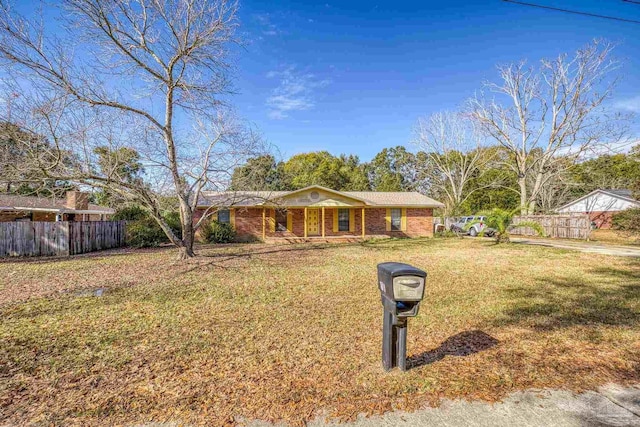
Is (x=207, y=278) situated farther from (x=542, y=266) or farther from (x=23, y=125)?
(x=542, y=266)

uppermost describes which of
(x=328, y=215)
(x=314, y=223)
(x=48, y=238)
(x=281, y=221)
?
(x=328, y=215)

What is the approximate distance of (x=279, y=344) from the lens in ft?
13.3

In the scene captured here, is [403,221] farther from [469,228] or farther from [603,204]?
[603,204]

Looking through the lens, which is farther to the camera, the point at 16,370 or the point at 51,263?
the point at 51,263

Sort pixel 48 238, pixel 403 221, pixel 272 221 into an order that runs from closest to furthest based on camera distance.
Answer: pixel 48 238 → pixel 272 221 → pixel 403 221

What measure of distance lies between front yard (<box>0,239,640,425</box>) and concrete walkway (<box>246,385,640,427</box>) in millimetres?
128

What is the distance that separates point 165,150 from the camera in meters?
10.5

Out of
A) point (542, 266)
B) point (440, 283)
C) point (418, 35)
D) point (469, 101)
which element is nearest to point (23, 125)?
point (440, 283)

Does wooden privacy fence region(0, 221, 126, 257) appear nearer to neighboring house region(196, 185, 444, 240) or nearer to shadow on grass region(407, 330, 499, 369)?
neighboring house region(196, 185, 444, 240)

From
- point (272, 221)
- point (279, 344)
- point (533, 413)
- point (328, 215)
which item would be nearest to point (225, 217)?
point (272, 221)

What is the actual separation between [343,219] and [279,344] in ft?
54.6

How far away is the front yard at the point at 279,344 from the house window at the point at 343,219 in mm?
12275

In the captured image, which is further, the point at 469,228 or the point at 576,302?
the point at 469,228

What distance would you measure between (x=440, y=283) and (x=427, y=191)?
113 feet
